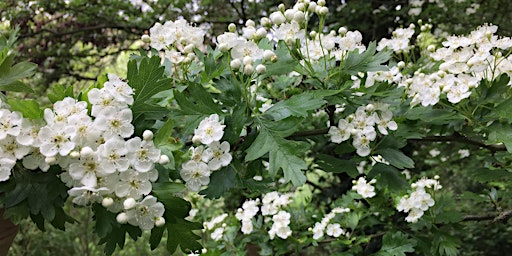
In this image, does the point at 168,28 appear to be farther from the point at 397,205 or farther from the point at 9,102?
the point at 397,205

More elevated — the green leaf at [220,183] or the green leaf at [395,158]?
the green leaf at [220,183]

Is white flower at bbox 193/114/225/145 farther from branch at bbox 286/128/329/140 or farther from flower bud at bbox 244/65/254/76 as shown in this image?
branch at bbox 286/128/329/140

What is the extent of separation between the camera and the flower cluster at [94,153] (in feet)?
2.23

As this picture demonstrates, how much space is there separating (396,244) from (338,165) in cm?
72

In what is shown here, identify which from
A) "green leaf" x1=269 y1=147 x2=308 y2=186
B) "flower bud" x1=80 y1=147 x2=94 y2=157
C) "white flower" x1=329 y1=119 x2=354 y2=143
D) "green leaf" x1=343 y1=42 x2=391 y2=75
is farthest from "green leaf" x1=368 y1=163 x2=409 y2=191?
"flower bud" x1=80 y1=147 x2=94 y2=157

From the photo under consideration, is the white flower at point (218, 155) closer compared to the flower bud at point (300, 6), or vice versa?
the white flower at point (218, 155)

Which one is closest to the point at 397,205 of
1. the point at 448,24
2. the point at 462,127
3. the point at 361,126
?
the point at 462,127

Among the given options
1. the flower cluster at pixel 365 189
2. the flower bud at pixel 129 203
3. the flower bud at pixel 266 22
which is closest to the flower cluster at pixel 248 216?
the flower cluster at pixel 365 189

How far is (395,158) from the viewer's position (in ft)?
3.42

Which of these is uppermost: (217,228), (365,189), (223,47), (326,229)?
(223,47)

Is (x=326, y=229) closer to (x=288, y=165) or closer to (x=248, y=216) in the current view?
(x=248, y=216)

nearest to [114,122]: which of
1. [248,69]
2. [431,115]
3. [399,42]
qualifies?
[248,69]

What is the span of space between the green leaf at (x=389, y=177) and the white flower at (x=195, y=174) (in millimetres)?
433

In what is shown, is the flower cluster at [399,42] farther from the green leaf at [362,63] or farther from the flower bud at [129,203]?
the flower bud at [129,203]
